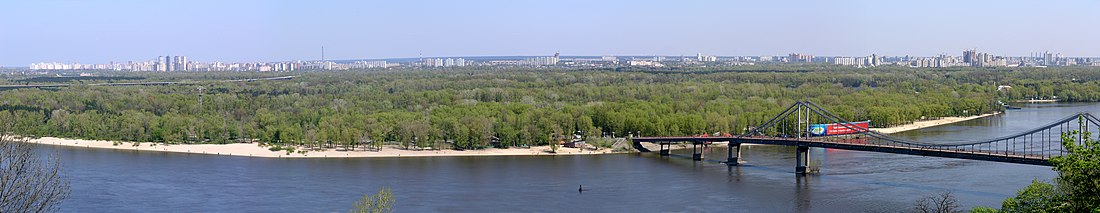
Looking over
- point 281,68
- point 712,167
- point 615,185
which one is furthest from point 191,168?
point 281,68

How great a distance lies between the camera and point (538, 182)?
2338cm

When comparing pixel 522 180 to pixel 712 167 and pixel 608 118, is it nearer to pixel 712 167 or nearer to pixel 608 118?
pixel 712 167

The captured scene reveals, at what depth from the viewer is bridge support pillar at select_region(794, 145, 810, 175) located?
2538 cm

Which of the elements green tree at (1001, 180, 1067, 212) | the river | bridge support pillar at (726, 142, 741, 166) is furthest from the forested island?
green tree at (1001, 180, 1067, 212)

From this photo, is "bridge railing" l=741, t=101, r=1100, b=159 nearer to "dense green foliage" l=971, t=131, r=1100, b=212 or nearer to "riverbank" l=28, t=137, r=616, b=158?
"riverbank" l=28, t=137, r=616, b=158

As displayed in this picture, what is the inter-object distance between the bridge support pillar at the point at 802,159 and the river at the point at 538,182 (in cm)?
36

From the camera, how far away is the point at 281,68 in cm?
12662

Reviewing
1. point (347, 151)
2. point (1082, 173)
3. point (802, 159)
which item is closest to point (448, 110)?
point (347, 151)

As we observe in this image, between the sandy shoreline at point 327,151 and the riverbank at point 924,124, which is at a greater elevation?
the riverbank at point 924,124

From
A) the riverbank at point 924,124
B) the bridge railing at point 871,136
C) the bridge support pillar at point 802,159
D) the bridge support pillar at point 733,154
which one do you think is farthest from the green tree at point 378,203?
the riverbank at point 924,124

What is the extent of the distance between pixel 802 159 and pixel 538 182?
6564 millimetres

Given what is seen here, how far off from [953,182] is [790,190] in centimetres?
320

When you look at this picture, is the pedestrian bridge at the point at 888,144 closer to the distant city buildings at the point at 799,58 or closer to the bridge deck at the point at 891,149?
the bridge deck at the point at 891,149

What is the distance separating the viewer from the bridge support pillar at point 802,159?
83.3 ft
